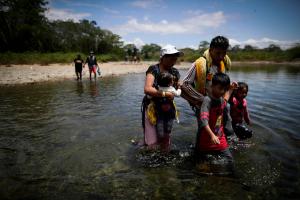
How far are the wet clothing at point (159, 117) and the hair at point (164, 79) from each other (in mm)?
174

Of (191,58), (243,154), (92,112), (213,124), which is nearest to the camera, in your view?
(213,124)

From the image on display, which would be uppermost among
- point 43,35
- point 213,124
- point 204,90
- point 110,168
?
point 43,35

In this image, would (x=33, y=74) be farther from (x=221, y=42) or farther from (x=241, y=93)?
(x=221, y=42)

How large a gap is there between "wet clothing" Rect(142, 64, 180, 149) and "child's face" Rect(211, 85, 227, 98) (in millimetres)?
833

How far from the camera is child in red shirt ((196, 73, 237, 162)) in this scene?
13.5ft

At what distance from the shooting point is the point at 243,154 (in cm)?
562

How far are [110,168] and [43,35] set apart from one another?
46427 mm

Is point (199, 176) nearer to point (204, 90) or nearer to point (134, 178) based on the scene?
point (134, 178)

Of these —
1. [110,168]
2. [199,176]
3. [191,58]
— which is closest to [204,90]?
[199,176]

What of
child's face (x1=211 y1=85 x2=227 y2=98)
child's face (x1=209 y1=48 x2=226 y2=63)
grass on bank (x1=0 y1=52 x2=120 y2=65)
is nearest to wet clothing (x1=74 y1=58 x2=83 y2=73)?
grass on bank (x1=0 y1=52 x2=120 y2=65)

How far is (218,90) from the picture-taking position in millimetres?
4164

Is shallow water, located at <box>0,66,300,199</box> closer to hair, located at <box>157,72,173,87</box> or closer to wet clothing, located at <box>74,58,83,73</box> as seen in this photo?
hair, located at <box>157,72,173,87</box>

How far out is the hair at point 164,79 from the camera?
4473 millimetres

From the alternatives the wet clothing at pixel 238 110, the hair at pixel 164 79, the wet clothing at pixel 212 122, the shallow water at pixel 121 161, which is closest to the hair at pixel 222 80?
A: the wet clothing at pixel 212 122
